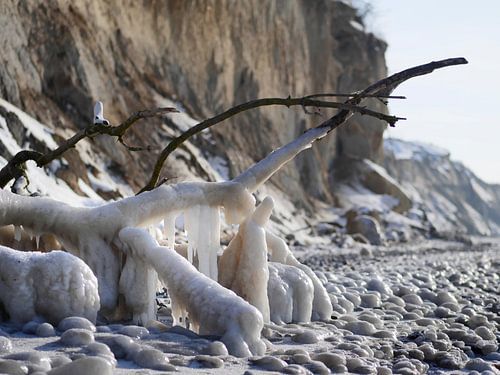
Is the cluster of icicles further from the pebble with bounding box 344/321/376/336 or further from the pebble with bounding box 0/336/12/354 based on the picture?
the pebble with bounding box 0/336/12/354

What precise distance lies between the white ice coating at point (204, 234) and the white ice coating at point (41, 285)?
0.89 metres

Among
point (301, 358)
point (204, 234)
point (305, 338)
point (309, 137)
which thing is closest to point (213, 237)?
point (204, 234)

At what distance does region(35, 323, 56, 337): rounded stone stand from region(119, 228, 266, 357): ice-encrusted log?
67 cm

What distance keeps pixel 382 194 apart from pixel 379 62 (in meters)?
8.94

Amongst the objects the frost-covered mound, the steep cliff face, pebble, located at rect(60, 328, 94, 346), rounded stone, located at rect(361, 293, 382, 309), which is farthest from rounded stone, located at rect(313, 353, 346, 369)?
the frost-covered mound

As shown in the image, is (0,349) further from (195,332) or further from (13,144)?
(13,144)

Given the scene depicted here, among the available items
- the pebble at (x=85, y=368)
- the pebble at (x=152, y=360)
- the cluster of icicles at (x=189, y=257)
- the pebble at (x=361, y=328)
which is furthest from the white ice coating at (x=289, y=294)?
the pebble at (x=85, y=368)

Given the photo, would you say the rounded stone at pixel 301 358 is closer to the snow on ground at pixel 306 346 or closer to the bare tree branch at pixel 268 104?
the snow on ground at pixel 306 346

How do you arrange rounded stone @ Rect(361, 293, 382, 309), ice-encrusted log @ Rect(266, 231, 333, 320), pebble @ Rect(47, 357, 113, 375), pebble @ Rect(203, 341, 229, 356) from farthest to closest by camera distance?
rounded stone @ Rect(361, 293, 382, 309) → ice-encrusted log @ Rect(266, 231, 333, 320) → pebble @ Rect(203, 341, 229, 356) → pebble @ Rect(47, 357, 113, 375)

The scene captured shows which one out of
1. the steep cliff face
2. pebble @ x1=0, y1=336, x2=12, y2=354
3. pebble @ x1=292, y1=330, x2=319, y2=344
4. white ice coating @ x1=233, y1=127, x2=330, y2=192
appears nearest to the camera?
pebble @ x1=0, y1=336, x2=12, y2=354

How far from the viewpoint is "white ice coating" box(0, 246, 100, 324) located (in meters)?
3.38

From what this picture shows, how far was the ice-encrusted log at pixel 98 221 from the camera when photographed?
388 centimetres

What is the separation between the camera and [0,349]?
278cm

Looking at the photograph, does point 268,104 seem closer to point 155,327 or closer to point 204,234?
point 204,234
